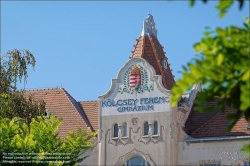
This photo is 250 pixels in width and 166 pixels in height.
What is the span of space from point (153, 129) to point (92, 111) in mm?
5736

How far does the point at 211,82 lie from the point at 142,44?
103ft

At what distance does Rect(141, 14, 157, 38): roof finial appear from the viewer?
42812mm

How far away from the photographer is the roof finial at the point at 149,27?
4281cm

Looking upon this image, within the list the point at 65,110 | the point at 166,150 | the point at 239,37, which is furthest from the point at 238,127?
the point at 239,37

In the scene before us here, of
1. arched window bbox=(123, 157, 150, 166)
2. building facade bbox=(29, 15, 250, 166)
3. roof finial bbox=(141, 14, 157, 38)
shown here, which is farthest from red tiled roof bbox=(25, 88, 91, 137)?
roof finial bbox=(141, 14, 157, 38)

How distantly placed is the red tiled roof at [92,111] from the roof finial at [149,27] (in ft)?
17.4

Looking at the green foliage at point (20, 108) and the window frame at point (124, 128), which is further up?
the green foliage at point (20, 108)

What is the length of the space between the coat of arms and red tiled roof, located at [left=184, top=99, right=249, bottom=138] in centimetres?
326

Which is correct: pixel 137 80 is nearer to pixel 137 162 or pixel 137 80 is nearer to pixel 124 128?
pixel 124 128

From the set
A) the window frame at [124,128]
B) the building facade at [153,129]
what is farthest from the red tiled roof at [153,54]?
the window frame at [124,128]

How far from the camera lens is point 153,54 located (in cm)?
4175

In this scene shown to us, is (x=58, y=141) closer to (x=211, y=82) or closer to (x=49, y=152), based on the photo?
(x=49, y=152)

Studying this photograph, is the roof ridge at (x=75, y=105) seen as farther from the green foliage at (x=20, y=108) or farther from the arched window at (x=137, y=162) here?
the green foliage at (x=20, y=108)

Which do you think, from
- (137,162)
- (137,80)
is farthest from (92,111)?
(137,162)
